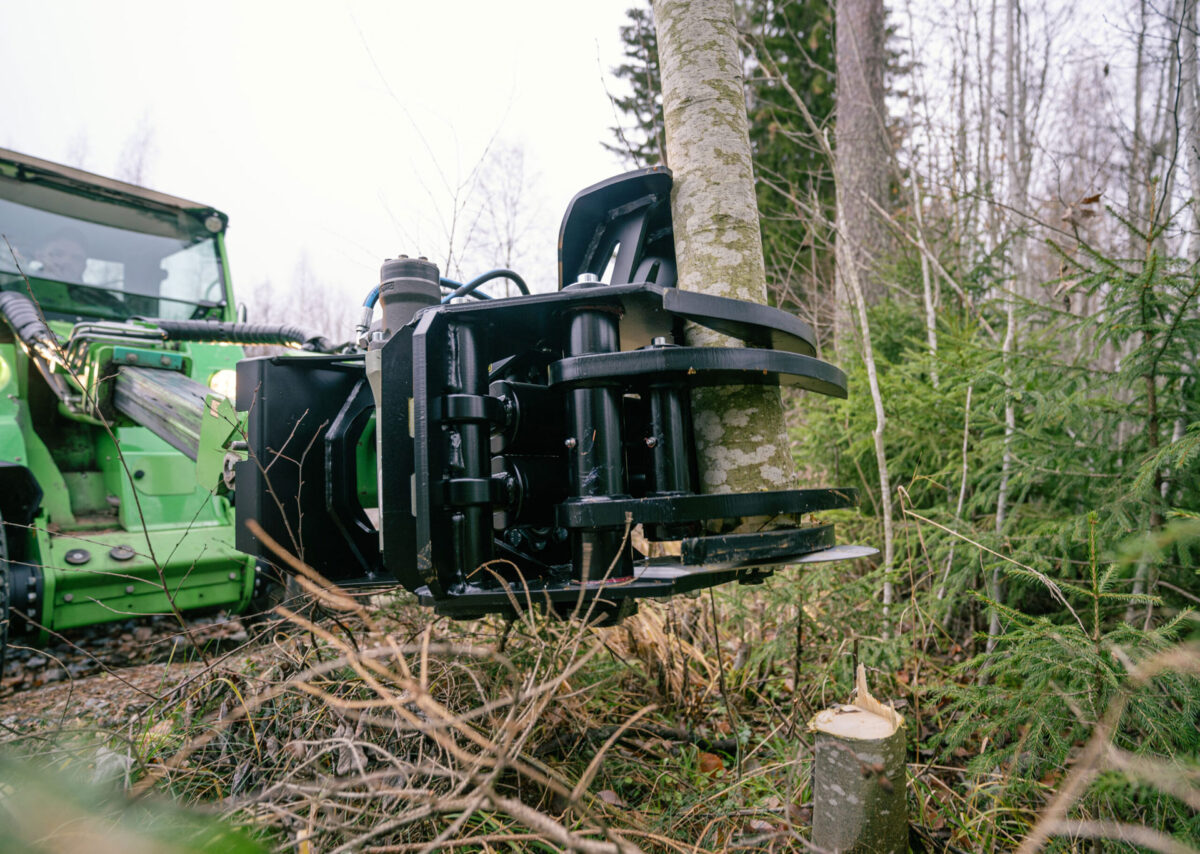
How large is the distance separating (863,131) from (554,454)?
5766 mm

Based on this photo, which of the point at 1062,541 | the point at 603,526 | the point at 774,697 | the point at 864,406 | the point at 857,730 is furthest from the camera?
the point at 864,406

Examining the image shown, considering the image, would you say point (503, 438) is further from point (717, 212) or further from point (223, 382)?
point (223, 382)

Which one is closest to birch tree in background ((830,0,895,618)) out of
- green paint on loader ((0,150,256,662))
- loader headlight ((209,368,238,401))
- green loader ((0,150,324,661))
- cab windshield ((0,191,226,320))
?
loader headlight ((209,368,238,401))

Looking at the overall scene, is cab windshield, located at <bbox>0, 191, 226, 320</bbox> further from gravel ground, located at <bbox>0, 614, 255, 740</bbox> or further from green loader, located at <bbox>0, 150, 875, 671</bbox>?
gravel ground, located at <bbox>0, 614, 255, 740</bbox>

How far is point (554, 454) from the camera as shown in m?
1.80

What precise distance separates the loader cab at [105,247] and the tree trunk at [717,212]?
4018 millimetres

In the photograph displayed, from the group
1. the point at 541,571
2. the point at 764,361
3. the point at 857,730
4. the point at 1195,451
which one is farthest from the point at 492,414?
the point at 1195,451

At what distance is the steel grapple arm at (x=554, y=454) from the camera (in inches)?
58.4

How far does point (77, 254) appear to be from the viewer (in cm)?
423

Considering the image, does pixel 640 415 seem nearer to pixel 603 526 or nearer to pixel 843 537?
pixel 603 526

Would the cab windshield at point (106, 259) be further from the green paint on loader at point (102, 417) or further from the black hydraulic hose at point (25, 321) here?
the black hydraulic hose at point (25, 321)

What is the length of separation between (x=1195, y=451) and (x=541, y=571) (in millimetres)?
1807

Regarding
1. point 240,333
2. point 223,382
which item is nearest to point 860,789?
point 223,382

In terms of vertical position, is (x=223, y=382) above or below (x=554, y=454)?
above
